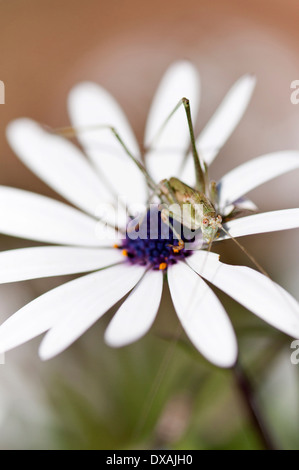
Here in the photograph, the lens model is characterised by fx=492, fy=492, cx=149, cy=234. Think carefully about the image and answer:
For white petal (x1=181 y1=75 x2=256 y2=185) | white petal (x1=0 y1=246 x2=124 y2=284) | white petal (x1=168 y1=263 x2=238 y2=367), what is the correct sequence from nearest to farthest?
white petal (x1=168 y1=263 x2=238 y2=367)
white petal (x1=0 y1=246 x2=124 y2=284)
white petal (x1=181 y1=75 x2=256 y2=185)

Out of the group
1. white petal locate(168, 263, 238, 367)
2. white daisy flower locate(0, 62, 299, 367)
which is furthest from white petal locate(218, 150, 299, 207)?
white petal locate(168, 263, 238, 367)

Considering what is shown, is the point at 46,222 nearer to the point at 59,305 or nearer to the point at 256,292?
the point at 59,305

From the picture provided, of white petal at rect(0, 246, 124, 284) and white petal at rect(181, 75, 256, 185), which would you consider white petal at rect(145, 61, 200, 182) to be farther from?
white petal at rect(0, 246, 124, 284)

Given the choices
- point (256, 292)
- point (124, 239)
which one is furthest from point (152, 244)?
point (256, 292)

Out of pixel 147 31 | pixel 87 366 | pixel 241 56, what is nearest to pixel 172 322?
pixel 87 366

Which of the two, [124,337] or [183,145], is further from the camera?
[183,145]

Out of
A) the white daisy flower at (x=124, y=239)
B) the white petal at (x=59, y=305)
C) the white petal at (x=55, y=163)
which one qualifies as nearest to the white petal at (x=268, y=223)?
the white daisy flower at (x=124, y=239)
